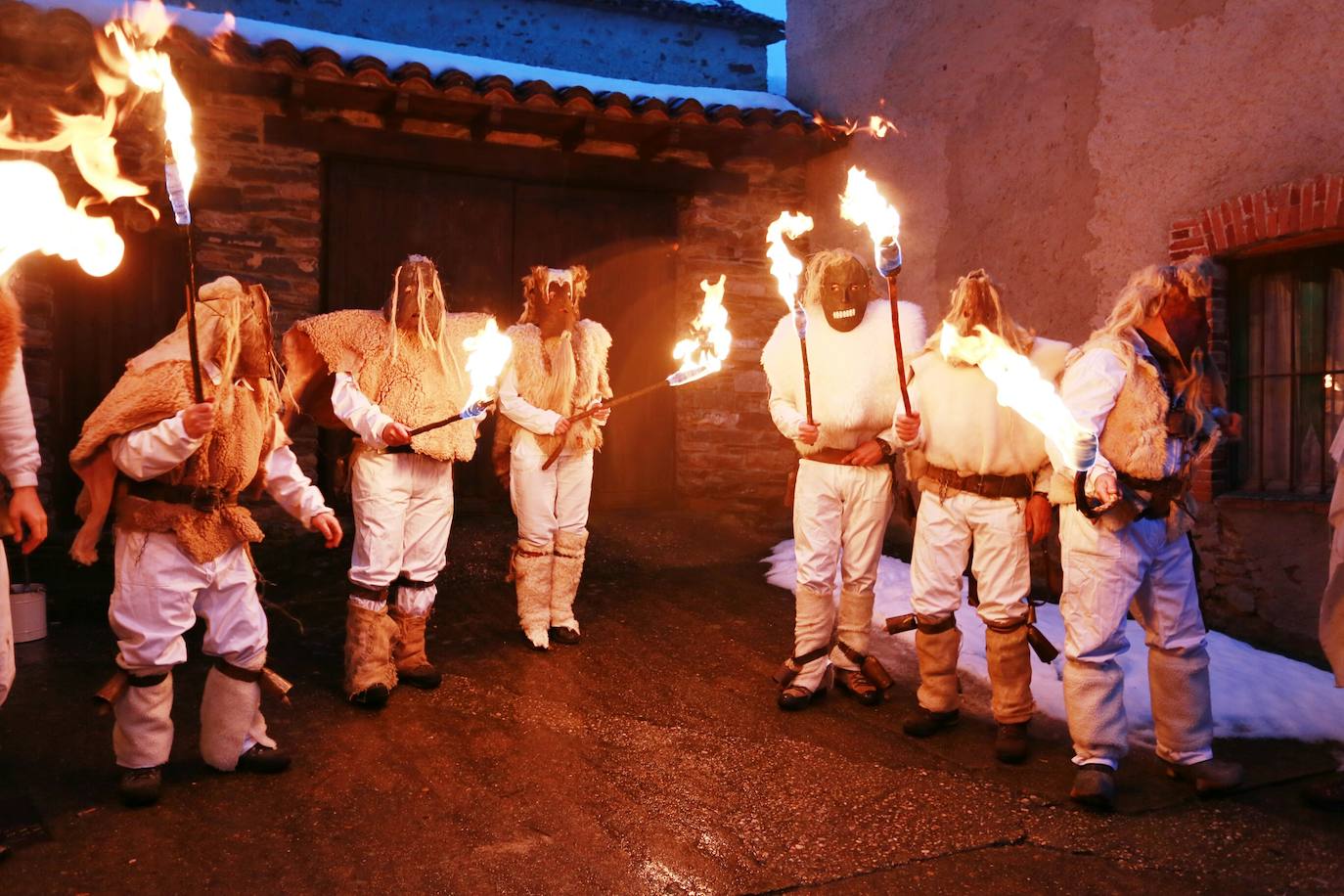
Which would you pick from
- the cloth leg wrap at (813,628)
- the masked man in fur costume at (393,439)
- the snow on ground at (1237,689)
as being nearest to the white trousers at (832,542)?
the cloth leg wrap at (813,628)

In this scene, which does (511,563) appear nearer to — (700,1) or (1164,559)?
(1164,559)

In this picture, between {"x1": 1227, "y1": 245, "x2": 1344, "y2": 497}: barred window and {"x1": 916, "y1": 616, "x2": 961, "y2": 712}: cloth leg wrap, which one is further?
{"x1": 1227, "y1": 245, "x2": 1344, "y2": 497}: barred window

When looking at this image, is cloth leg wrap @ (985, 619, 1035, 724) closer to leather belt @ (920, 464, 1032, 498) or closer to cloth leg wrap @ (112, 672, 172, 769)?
leather belt @ (920, 464, 1032, 498)

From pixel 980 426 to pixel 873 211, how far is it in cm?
104

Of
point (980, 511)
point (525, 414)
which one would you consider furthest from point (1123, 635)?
point (525, 414)

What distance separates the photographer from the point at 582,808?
A: 4.00m

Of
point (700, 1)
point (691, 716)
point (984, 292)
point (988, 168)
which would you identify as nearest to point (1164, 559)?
point (984, 292)

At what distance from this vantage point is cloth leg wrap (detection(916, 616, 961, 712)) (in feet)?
16.1

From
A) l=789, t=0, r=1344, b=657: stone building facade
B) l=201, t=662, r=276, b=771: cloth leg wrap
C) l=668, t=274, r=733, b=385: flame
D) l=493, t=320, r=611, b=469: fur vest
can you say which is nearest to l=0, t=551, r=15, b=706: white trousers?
l=201, t=662, r=276, b=771: cloth leg wrap

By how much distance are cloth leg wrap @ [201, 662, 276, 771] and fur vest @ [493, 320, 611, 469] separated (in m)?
2.35

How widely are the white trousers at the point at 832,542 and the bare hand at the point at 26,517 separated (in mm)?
3177

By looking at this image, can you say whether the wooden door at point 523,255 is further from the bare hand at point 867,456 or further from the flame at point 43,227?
the flame at point 43,227

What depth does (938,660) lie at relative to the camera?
16.1ft

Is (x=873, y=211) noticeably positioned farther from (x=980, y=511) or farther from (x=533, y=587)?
(x=533, y=587)
